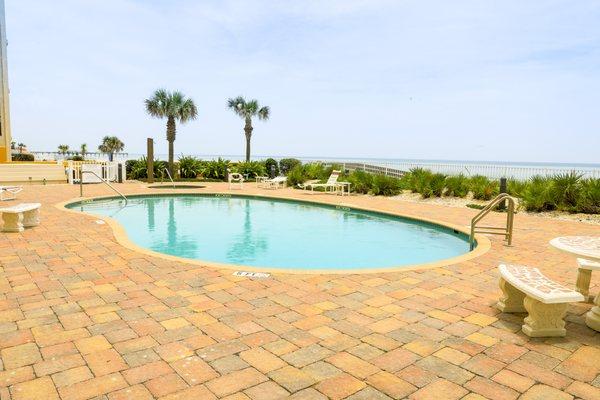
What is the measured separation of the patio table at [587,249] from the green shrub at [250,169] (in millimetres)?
19518

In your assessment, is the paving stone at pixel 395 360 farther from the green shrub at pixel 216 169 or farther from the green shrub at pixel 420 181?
the green shrub at pixel 216 169

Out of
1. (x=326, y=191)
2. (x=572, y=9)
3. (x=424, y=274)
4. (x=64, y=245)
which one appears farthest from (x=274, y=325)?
(x=326, y=191)

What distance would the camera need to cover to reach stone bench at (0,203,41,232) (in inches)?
272

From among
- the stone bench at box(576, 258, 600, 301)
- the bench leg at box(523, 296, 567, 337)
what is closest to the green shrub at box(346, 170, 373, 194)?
the stone bench at box(576, 258, 600, 301)

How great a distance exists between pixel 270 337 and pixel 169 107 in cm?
2472

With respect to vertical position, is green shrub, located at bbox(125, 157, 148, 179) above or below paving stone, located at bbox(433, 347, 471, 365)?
above

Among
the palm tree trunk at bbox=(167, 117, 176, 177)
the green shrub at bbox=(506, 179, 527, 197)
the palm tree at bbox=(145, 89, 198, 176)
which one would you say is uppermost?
the palm tree at bbox=(145, 89, 198, 176)

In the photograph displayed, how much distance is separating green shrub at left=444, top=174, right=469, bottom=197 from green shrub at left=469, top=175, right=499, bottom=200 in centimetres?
21

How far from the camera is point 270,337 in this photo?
3.08m

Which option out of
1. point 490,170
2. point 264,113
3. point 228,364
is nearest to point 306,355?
point 228,364

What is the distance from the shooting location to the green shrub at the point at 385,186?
51.8ft

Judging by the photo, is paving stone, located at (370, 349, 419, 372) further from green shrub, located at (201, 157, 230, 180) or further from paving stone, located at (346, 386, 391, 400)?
green shrub, located at (201, 157, 230, 180)

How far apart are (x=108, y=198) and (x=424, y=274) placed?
12.7 m

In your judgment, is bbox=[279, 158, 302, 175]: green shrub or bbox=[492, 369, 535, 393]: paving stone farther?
bbox=[279, 158, 302, 175]: green shrub
